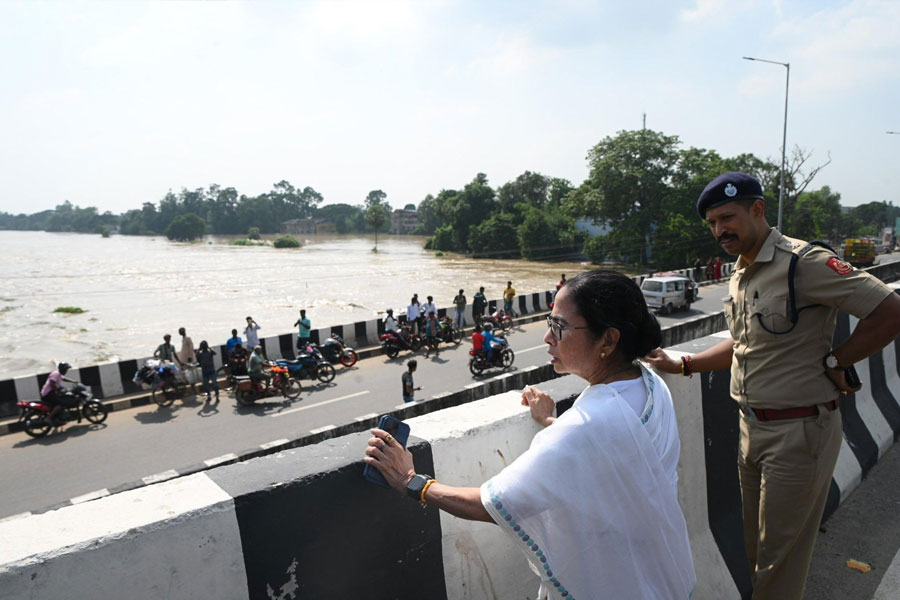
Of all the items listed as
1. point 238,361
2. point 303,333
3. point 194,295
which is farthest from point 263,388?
point 194,295

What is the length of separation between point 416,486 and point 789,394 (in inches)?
60.6

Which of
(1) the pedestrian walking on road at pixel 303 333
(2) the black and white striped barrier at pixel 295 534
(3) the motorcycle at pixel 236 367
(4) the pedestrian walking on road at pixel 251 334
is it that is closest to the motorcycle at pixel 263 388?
(3) the motorcycle at pixel 236 367

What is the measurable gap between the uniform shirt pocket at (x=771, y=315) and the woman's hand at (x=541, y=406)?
88 centimetres

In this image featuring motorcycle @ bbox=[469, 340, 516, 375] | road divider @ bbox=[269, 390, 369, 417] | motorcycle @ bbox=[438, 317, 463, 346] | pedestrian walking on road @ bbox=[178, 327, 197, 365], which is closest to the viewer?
road divider @ bbox=[269, 390, 369, 417]

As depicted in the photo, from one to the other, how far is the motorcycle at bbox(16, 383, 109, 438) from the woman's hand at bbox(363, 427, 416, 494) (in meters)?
10.1

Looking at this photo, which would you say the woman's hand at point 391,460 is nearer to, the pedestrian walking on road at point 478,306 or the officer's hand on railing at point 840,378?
the officer's hand on railing at point 840,378

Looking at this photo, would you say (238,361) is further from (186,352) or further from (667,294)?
(667,294)

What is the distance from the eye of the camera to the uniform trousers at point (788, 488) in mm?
2139

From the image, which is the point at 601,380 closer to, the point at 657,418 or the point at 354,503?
the point at 657,418

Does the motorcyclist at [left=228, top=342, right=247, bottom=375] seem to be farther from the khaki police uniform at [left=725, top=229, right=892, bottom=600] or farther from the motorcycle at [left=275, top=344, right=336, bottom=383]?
the khaki police uniform at [left=725, top=229, right=892, bottom=600]

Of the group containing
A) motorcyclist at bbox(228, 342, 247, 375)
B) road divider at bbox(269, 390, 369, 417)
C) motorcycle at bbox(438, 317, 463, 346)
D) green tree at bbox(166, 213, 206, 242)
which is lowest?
road divider at bbox(269, 390, 369, 417)

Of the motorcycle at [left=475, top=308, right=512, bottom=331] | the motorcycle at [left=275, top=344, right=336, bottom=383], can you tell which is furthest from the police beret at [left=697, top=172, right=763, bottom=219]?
the motorcycle at [left=475, top=308, right=512, bottom=331]

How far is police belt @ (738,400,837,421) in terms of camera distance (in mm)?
2135

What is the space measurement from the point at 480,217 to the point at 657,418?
6080 centimetres
